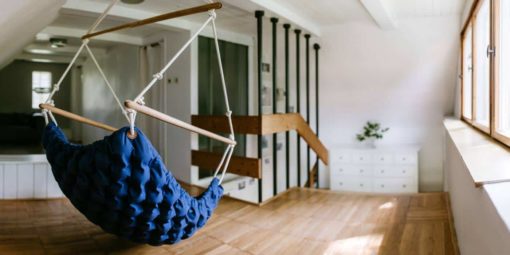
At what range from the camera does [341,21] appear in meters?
5.50

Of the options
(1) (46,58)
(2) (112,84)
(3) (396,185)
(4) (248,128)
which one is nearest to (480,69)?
(3) (396,185)

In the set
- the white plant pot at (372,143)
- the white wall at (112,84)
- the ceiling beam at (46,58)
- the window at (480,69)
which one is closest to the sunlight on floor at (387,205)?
the window at (480,69)

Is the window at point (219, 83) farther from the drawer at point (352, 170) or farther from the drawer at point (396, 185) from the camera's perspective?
the drawer at point (396, 185)

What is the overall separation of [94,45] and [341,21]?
4.78 meters

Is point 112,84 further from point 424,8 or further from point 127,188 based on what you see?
point 127,188

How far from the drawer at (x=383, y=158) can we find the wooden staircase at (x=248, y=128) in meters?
0.93

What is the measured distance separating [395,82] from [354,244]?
3.48m

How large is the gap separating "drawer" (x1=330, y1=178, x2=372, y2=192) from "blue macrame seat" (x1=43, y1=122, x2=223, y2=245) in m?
3.70

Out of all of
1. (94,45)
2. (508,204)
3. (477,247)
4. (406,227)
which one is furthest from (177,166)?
(508,204)

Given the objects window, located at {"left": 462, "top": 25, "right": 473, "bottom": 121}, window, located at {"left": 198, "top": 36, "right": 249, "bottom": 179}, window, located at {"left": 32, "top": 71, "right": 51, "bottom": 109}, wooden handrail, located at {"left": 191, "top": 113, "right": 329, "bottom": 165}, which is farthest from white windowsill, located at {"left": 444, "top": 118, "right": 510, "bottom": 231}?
window, located at {"left": 32, "top": 71, "right": 51, "bottom": 109}

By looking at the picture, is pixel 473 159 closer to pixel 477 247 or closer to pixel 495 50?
pixel 477 247

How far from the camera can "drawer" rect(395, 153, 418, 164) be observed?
16.7ft

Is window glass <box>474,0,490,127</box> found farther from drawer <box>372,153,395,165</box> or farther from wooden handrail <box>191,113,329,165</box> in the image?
wooden handrail <box>191,113,329,165</box>

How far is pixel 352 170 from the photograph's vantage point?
540cm
